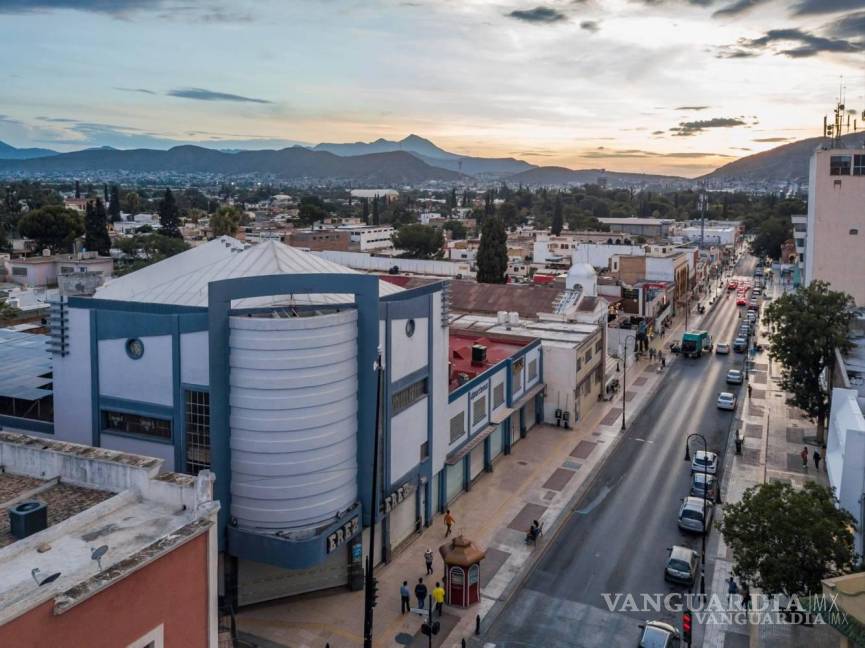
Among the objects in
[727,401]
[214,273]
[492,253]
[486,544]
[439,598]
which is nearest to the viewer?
[439,598]

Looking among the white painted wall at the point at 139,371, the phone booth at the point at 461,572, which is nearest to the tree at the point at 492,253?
A: the phone booth at the point at 461,572

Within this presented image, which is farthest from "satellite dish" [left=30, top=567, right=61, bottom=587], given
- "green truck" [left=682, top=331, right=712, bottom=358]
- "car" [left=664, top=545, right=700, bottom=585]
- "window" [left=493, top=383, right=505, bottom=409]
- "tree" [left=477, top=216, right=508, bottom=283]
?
"tree" [left=477, top=216, right=508, bottom=283]

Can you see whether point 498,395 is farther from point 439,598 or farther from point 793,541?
point 793,541

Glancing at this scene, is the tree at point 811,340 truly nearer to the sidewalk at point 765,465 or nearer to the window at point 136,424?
the sidewalk at point 765,465

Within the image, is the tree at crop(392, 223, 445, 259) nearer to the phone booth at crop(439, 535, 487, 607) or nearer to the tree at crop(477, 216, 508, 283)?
the tree at crop(477, 216, 508, 283)

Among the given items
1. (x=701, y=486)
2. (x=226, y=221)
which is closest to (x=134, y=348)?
(x=701, y=486)

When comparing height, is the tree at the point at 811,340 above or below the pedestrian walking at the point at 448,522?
above
